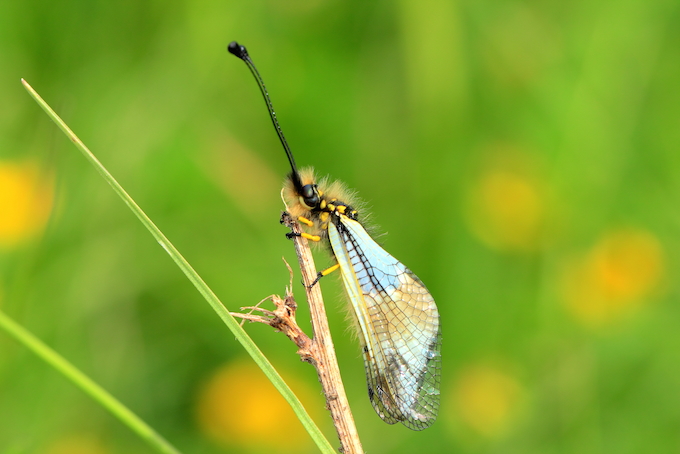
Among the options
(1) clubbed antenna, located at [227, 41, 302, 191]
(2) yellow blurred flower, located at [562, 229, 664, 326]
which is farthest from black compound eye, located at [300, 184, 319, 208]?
(2) yellow blurred flower, located at [562, 229, 664, 326]

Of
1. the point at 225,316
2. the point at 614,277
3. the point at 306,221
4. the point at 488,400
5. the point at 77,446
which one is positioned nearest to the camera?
the point at 225,316

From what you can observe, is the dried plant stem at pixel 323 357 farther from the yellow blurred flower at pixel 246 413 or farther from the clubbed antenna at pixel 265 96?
the yellow blurred flower at pixel 246 413

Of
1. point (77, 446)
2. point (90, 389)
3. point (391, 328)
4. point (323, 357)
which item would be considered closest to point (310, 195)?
point (391, 328)

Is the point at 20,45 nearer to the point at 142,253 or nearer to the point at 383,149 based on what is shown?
the point at 142,253

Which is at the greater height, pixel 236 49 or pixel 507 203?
pixel 507 203

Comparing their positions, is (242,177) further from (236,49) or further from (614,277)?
(614,277)

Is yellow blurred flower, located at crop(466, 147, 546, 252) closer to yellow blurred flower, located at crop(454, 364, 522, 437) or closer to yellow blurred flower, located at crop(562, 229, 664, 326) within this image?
yellow blurred flower, located at crop(562, 229, 664, 326)

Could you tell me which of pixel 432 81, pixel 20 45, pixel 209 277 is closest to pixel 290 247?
pixel 209 277
